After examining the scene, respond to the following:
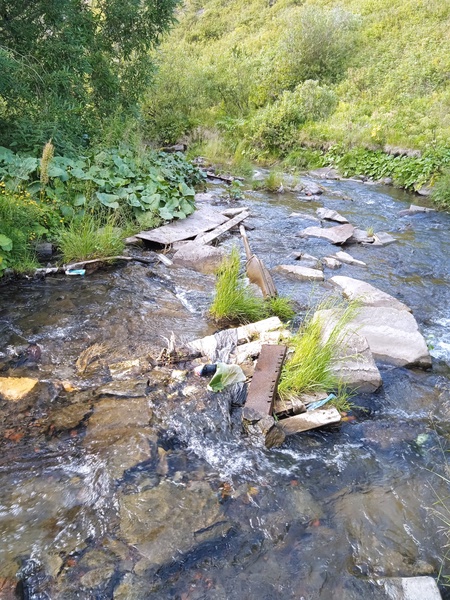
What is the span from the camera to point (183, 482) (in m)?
2.59

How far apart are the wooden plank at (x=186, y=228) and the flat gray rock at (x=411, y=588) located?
5440 millimetres

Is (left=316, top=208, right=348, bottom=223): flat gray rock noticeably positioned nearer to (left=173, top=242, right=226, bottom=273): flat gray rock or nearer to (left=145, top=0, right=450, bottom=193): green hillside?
(left=173, top=242, right=226, bottom=273): flat gray rock

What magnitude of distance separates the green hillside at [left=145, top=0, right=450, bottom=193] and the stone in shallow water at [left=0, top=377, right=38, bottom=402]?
10755mm

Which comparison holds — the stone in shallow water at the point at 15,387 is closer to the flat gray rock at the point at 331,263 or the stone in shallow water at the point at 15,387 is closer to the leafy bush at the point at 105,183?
the leafy bush at the point at 105,183

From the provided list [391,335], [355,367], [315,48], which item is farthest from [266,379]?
[315,48]

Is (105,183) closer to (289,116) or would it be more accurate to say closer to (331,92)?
(289,116)

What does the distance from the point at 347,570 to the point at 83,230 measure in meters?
4.83

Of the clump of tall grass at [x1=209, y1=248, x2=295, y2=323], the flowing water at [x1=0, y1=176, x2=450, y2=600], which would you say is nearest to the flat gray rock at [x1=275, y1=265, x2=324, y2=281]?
the clump of tall grass at [x1=209, y1=248, x2=295, y2=323]

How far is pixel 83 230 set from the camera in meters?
5.53

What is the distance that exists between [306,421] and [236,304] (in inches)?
69.6

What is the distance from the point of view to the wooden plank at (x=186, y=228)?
668cm

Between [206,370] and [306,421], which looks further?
[206,370]

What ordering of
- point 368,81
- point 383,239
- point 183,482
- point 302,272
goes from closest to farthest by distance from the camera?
point 183,482 → point 302,272 → point 383,239 → point 368,81

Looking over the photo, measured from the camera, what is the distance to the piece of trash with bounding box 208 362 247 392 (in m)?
3.34
